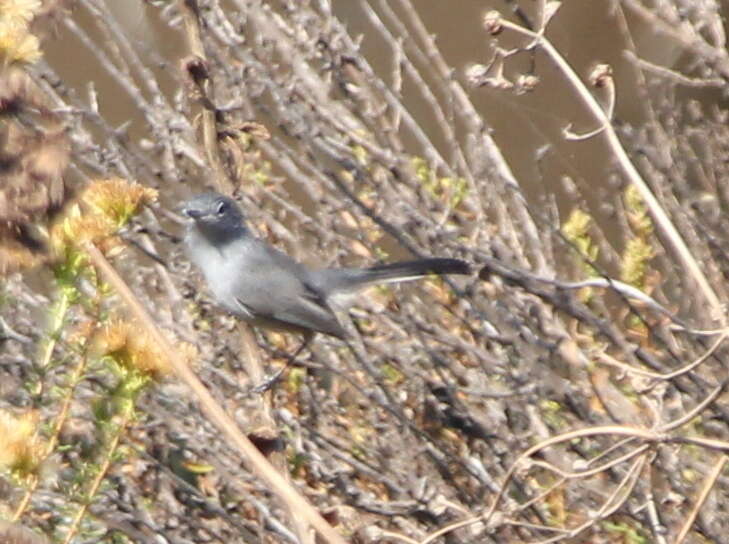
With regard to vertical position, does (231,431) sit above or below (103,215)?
below

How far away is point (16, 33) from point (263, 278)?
2.17m

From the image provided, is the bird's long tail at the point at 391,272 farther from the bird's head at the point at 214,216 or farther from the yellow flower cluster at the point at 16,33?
the yellow flower cluster at the point at 16,33

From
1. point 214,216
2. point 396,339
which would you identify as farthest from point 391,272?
point 214,216

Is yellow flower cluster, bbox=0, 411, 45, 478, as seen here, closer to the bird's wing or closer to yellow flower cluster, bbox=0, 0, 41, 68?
yellow flower cluster, bbox=0, 0, 41, 68

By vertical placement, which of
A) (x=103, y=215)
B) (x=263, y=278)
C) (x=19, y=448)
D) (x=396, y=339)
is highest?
(x=103, y=215)

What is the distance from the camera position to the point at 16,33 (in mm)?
1633

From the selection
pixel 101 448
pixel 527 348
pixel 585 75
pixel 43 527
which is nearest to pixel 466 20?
pixel 585 75

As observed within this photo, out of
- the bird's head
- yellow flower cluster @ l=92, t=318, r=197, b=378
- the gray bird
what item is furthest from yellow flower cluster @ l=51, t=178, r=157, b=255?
the gray bird

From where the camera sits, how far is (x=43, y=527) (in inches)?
107

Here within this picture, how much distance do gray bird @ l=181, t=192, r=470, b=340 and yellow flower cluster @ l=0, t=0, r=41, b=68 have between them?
1795mm

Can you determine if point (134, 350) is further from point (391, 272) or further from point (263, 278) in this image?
point (263, 278)

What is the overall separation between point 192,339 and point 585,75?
9.34ft

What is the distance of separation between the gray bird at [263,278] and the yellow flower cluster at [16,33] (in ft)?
5.89

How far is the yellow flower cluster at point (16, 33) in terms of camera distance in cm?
162
